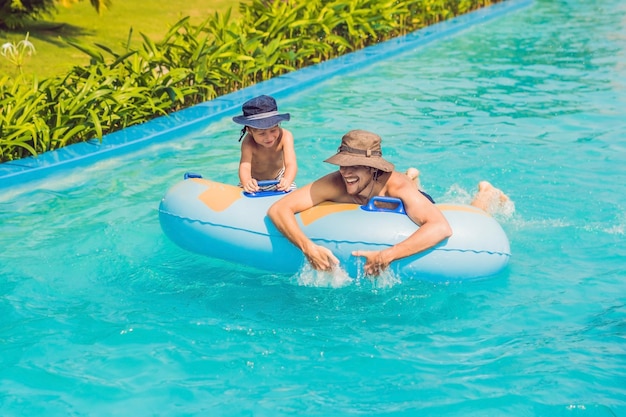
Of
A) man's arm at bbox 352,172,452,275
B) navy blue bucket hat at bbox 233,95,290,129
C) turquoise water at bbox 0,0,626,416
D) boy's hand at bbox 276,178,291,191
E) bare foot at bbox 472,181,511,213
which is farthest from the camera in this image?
bare foot at bbox 472,181,511,213

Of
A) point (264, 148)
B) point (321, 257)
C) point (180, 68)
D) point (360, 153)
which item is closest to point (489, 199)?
point (264, 148)

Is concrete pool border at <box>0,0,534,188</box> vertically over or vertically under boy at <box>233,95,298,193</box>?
under

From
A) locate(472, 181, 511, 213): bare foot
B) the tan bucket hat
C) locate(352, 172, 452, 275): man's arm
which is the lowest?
locate(472, 181, 511, 213): bare foot

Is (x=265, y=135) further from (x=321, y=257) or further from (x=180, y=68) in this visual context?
(x=180, y=68)

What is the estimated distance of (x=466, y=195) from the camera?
7.30 m

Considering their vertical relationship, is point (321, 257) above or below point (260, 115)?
below

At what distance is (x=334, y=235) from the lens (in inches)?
201

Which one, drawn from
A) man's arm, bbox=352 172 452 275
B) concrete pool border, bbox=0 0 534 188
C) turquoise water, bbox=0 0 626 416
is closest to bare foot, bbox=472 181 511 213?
turquoise water, bbox=0 0 626 416

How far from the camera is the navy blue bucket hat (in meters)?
5.86

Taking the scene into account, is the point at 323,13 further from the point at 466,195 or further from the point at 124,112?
the point at 466,195

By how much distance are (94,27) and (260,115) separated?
844 cm

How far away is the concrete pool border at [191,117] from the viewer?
25.0ft

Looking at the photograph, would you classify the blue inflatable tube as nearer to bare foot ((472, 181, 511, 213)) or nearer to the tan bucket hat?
the tan bucket hat

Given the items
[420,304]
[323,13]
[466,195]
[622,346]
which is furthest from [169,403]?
[323,13]
